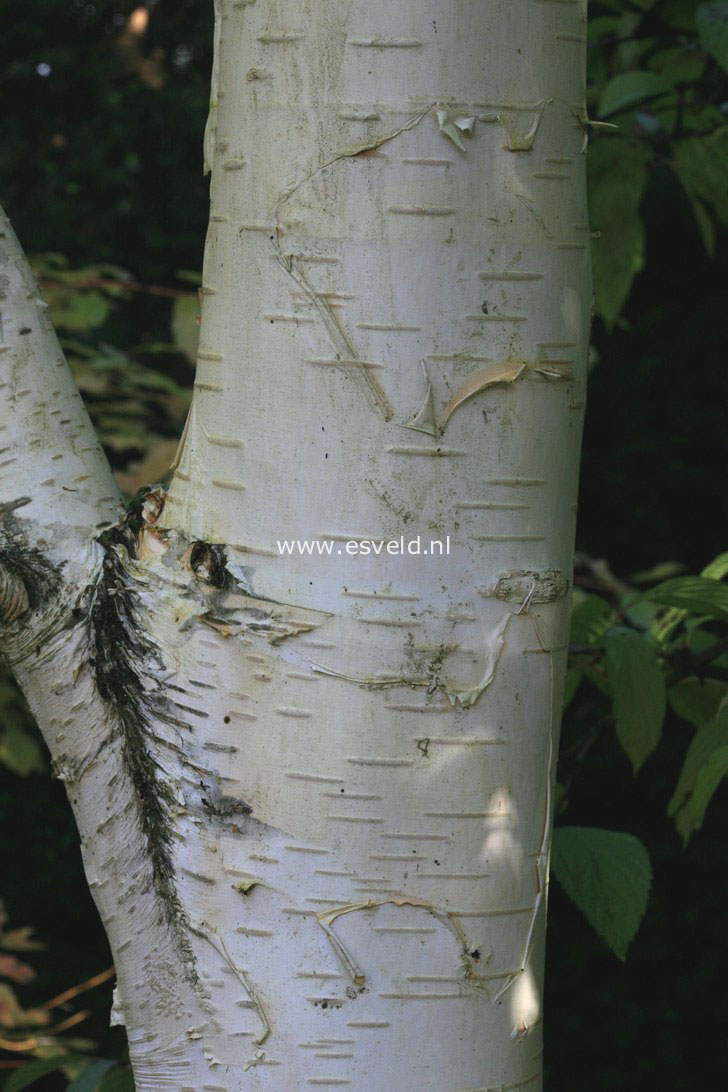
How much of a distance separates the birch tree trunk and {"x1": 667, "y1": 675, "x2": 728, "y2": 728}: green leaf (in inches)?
20.6

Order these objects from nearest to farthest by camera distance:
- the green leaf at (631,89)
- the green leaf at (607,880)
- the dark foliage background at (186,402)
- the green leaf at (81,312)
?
the green leaf at (607,880) < the green leaf at (631,89) < the green leaf at (81,312) < the dark foliage background at (186,402)

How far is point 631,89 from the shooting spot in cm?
142

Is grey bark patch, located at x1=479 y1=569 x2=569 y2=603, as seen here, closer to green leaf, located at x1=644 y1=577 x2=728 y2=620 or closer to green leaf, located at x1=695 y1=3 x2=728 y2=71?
green leaf, located at x1=644 y1=577 x2=728 y2=620

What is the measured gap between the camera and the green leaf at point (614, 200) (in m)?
1.45

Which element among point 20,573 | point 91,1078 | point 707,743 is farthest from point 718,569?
point 91,1078

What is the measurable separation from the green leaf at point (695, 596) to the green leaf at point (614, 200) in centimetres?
56

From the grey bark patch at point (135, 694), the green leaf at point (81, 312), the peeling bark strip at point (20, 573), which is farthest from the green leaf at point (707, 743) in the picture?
the green leaf at point (81, 312)

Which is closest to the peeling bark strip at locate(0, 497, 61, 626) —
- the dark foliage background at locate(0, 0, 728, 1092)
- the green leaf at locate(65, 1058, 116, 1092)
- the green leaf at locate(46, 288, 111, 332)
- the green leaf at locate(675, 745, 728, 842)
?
the green leaf at locate(675, 745, 728, 842)

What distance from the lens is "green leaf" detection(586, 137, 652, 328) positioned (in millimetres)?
1449

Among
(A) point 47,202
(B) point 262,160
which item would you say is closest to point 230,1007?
(B) point 262,160

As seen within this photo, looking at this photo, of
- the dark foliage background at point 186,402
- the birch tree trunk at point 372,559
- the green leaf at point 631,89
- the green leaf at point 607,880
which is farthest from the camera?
the dark foliage background at point 186,402

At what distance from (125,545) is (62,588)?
6 cm

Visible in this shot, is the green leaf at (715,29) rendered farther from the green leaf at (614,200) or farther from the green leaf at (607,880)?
the green leaf at (607,880)

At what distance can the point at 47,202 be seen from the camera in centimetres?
414
